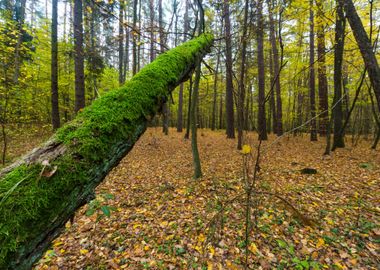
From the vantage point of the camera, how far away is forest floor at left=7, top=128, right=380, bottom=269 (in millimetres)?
2561

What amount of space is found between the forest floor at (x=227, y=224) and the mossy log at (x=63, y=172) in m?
0.99

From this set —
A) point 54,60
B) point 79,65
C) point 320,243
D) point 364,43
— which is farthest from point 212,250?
point 54,60

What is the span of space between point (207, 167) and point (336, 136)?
240 inches

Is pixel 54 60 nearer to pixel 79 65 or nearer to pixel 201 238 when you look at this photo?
pixel 79 65

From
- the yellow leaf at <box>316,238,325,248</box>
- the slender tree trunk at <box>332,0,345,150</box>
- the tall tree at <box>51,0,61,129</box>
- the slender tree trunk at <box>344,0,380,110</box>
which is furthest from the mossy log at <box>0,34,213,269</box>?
the tall tree at <box>51,0,61,129</box>

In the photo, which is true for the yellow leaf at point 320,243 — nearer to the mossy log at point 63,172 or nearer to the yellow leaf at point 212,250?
the yellow leaf at point 212,250

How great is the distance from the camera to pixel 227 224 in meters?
3.21

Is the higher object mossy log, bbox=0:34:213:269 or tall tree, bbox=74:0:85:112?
tall tree, bbox=74:0:85:112

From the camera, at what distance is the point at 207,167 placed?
5984 mm

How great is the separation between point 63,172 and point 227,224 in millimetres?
2939

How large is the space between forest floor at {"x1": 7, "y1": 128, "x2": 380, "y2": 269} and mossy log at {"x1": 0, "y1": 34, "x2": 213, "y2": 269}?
3.23 feet

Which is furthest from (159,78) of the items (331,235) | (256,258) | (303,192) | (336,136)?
(336,136)

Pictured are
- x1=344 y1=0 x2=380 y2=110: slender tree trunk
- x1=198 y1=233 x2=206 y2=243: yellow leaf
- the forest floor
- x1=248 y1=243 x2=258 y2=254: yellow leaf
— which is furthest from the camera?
x1=344 y1=0 x2=380 y2=110: slender tree trunk

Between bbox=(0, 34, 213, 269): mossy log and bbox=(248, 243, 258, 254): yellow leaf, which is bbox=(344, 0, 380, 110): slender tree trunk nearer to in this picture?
bbox=(248, 243, 258, 254): yellow leaf
